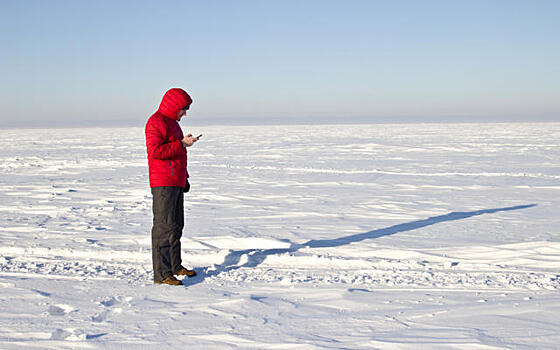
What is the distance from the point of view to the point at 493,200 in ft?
27.1

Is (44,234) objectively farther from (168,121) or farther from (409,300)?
(409,300)

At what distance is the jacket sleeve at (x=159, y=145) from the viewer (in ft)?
12.5

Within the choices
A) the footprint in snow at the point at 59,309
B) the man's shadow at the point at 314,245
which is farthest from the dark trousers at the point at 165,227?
the footprint in snow at the point at 59,309

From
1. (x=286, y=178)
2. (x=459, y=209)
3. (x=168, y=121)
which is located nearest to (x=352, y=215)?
(x=459, y=209)

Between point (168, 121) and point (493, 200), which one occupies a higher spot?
point (168, 121)

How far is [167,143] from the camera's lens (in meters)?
3.87

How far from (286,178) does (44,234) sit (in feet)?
21.2

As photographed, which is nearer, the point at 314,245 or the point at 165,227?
the point at 165,227

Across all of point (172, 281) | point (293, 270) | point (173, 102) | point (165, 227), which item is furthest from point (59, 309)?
point (293, 270)

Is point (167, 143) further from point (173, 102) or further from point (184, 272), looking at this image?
point (184, 272)

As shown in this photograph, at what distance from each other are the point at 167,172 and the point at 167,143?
22cm

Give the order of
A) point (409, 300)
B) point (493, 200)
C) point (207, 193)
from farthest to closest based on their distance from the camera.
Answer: point (207, 193) < point (493, 200) < point (409, 300)

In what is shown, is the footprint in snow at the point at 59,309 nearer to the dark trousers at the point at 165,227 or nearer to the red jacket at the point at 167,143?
the dark trousers at the point at 165,227

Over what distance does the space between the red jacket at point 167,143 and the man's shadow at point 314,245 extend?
0.84 meters
